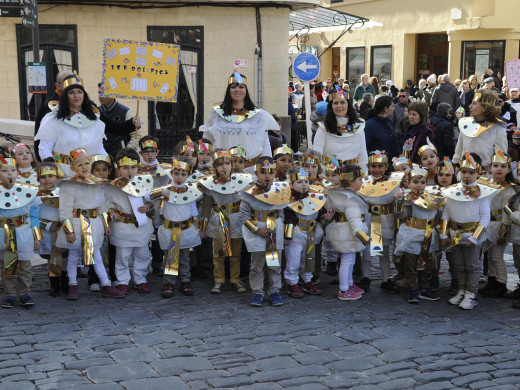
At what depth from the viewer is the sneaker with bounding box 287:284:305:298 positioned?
7152 mm

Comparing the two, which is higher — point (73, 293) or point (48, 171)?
point (48, 171)

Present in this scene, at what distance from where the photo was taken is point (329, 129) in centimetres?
816

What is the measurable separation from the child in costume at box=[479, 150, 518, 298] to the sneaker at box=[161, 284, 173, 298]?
3059 mm

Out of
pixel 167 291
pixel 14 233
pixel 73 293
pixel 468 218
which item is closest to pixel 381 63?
pixel 468 218

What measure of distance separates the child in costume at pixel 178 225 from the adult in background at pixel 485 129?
9.64ft

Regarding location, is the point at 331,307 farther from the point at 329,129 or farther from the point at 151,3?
the point at 151,3

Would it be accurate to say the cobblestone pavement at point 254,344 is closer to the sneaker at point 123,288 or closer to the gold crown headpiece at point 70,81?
the sneaker at point 123,288

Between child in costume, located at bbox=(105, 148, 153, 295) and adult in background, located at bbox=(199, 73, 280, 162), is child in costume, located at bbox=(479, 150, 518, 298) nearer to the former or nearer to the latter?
adult in background, located at bbox=(199, 73, 280, 162)

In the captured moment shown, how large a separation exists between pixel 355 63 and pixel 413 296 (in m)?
25.2

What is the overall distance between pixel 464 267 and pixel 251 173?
7.65 feet

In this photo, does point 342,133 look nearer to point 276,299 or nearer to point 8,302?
point 276,299

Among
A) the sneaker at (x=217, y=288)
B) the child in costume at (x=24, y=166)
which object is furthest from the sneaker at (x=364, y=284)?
the child in costume at (x=24, y=166)

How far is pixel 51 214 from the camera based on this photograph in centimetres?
712

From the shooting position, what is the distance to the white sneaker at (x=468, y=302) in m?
6.86
